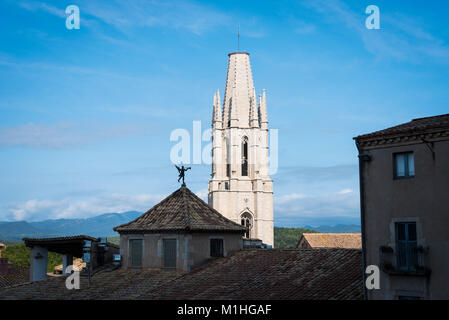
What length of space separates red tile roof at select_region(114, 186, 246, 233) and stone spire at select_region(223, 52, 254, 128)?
3336 inches

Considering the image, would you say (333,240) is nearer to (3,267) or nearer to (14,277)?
(14,277)

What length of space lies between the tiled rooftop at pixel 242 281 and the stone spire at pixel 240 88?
8891 centimetres

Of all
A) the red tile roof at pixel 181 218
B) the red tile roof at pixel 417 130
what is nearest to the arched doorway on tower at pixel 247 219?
the red tile roof at pixel 181 218

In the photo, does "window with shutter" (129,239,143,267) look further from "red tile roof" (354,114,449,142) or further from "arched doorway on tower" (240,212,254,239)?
"arched doorway on tower" (240,212,254,239)

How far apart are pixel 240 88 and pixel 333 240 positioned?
5395 centimetres

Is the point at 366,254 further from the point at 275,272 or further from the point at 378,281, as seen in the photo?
the point at 275,272

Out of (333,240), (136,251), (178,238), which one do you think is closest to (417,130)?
(178,238)

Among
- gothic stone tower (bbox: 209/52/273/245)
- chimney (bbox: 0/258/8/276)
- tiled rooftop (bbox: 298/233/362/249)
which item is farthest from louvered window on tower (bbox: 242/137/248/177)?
chimney (bbox: 0/258/8/276)

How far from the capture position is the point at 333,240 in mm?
80875

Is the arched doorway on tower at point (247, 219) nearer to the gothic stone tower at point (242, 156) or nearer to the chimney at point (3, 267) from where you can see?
the gothic stone tower at point (242, 156)

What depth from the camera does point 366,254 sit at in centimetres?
2530

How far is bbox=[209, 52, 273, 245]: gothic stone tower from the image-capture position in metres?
124
